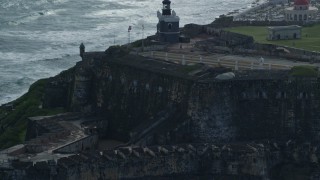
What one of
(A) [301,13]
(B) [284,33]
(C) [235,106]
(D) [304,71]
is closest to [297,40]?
(B) [284,33]

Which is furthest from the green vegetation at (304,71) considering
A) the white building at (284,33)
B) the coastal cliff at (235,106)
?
the white building at (284,33)

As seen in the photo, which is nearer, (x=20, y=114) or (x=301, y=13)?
(x=20, y=114)

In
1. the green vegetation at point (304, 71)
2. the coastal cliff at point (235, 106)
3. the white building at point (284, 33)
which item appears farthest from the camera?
the white building at point (284, 33)

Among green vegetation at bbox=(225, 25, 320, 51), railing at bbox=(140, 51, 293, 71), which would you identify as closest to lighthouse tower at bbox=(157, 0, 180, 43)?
→ railing at bbox=(140, 51, 293, 71)

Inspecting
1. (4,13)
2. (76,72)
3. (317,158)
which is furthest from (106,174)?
(4,13)

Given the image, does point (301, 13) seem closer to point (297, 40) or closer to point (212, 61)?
point (297, 40)

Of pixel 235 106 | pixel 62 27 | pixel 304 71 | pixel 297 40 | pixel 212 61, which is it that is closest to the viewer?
pixel 235 106

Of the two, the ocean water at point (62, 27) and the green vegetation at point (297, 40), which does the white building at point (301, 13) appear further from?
the ocean water at point (62, 27)
